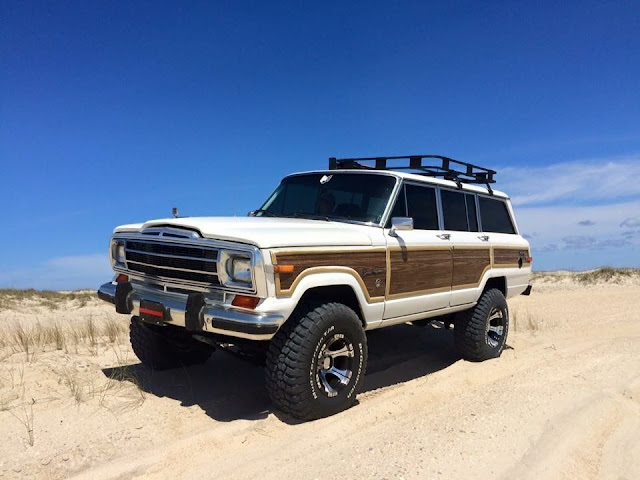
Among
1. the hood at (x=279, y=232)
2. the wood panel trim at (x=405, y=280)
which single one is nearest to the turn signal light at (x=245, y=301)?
the hood at (x=279, y=232)

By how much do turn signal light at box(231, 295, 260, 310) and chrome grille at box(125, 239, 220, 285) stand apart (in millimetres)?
239

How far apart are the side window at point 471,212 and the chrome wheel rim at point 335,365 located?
9.64ft

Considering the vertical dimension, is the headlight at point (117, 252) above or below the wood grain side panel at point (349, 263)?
above

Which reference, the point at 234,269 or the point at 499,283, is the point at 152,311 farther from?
the point at 499,283

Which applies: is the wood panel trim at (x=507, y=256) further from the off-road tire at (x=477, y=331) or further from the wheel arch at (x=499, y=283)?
the off-road tire at (x=477, y=331)

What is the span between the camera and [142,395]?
4.59 meters

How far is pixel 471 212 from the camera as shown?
6.72m

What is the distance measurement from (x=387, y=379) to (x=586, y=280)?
1715cm

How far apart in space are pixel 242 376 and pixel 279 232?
2.20 m

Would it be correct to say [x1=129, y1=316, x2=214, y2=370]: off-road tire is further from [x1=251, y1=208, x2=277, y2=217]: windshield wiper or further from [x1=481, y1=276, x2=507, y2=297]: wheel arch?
[x1=481, y1=276, x2=507, y2=297]: wheel arch

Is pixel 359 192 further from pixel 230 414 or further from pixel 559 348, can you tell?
pixel 559 348

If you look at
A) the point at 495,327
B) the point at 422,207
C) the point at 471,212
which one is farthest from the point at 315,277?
the point at 495,327

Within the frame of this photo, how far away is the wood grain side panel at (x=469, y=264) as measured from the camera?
6.00 metres

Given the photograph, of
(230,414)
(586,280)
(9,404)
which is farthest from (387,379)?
(586,280)
